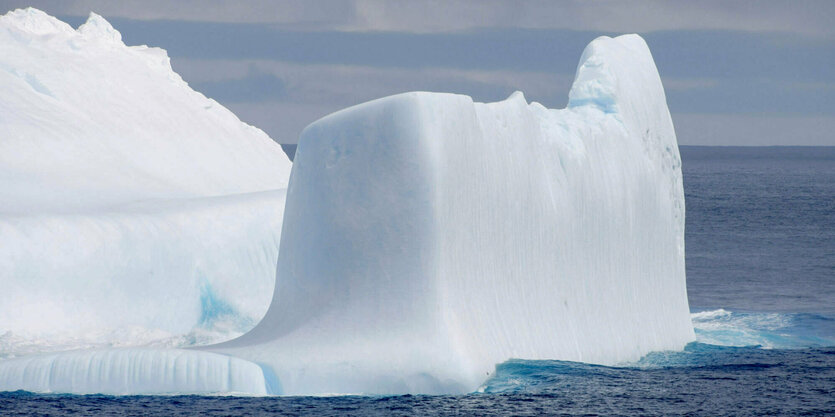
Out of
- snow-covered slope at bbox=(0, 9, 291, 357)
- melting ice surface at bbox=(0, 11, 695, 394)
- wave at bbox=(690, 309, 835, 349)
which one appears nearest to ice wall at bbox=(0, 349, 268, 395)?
melting ice surface at bbox=(0, 11, 695, 394)

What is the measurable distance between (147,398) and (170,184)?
60.3 feet

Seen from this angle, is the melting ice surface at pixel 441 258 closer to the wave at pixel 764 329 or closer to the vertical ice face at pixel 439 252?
the vertical ice face at pixel 439 252

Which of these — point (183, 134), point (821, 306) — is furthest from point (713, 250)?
point (183, 134)

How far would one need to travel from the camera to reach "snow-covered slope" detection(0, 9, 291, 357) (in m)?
28.8

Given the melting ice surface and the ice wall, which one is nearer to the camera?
the ice wall

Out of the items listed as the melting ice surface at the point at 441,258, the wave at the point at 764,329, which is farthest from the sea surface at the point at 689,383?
the melting ice surface at the point at 441,258

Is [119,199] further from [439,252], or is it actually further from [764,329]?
[764,329]

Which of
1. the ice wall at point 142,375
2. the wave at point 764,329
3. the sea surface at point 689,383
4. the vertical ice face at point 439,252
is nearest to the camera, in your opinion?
the sea surface at point 689,383

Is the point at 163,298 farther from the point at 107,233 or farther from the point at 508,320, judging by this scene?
the point at 508,320

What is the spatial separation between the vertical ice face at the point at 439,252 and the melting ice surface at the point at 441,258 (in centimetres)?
4

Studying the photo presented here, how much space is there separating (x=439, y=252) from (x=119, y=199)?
15.0 meters

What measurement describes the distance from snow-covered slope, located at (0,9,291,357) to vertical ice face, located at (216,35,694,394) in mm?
6863

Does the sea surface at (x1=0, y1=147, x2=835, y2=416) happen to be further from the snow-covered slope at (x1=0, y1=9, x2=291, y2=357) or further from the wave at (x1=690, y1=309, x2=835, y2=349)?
the snow-covered slope at (x1=0, y1=9, x2=291, y2=357)

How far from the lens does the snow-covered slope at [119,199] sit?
28.8 m
